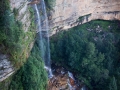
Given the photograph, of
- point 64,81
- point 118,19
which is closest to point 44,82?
point 64,81

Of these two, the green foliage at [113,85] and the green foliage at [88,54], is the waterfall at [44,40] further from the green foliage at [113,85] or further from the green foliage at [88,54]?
the green foliage at [113,85]

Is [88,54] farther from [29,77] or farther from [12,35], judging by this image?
[12,35]

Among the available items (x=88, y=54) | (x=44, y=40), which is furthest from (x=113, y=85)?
(x=44, y=40)

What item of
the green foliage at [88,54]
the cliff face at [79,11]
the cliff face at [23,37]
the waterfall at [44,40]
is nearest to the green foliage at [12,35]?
the cliff face at [23,37]

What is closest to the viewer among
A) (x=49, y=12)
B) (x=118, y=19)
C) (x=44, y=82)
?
(x=44, y=82)

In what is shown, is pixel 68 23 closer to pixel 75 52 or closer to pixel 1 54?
pixel 75 52

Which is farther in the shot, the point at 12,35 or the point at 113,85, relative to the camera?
the point at 113,85
